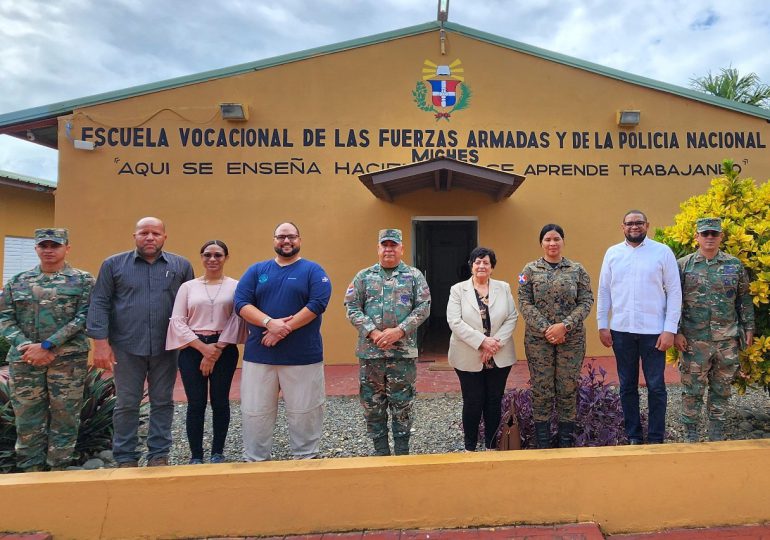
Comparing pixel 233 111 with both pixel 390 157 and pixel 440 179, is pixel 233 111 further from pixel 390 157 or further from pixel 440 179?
pixel 440 179

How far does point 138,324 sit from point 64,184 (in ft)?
15.4

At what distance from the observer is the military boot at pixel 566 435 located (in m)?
3.17

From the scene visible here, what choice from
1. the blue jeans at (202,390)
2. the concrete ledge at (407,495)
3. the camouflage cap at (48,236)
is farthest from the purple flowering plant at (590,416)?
the camouflage cap at (48,236)

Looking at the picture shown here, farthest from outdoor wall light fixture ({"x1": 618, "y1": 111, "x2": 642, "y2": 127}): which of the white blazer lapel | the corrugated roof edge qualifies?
the white blazer lapel

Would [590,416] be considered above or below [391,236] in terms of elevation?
below

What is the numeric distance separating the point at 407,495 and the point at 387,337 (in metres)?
0.90

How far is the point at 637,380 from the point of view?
3.24 meters

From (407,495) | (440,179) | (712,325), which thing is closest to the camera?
(407,495)

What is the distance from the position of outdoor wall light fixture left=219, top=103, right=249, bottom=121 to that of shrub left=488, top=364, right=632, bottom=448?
519 cm

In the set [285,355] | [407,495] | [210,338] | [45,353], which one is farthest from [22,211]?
[407,495]

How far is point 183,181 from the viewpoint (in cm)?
658

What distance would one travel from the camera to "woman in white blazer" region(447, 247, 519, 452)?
10.1ft

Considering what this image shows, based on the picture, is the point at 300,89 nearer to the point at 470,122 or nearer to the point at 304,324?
the point at 470,122

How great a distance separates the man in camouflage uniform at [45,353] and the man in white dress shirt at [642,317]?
365 cm
